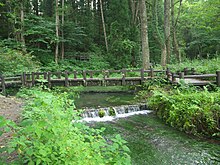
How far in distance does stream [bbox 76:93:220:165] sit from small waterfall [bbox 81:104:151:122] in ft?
2.67

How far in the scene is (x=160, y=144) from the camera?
710 centimetres

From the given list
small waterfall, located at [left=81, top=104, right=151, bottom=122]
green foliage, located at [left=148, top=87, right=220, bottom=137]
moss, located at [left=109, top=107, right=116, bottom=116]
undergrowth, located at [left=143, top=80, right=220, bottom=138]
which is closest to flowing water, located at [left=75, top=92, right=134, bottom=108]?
small waterfall, located at [left=81, top=104, right=151, bottom=122]

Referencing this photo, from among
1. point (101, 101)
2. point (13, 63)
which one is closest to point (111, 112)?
point (101, 101)

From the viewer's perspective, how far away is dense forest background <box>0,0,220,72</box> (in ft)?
67.0

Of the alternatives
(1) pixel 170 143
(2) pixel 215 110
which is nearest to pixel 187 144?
(1) pixel 170 143

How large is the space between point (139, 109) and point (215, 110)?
176 inches

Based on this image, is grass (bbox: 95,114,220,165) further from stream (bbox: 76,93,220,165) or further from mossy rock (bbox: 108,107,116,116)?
mossy rock (bbox: 108,107,116,116)

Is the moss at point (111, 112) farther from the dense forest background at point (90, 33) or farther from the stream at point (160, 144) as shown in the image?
the dense forest background at point (90, 33)

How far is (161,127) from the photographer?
28.6 ft

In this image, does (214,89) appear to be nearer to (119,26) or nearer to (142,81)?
(142,81)

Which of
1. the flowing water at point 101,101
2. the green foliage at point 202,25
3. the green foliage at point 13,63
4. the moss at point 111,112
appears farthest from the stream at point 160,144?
the green foliage at point 202,25

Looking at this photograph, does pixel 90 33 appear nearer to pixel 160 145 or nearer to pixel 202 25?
pixel 202 25

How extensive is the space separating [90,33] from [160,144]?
25.4 m

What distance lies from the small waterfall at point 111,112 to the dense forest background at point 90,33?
8.80 metres
